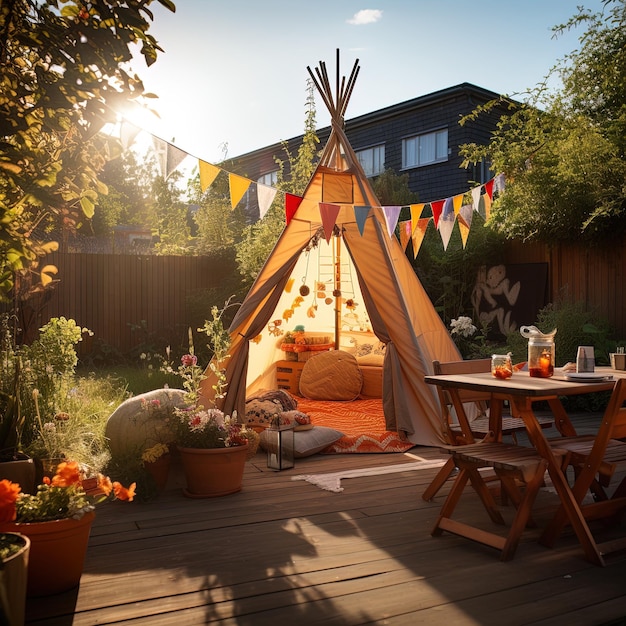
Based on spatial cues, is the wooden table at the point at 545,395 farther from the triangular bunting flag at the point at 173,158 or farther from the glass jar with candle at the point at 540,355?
the triangular bunting flag at the point at 173,158

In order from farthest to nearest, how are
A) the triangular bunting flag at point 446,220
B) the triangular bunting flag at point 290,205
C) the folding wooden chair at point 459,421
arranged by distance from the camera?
the triangular bunting flag at point 446,220, the triangular bunting flag at point 290,205, the folding wooden chair at point 459,421

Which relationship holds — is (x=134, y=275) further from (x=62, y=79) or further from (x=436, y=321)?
(x=62, y=79)

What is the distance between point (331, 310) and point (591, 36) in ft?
15.2

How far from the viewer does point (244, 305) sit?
17.5 feet

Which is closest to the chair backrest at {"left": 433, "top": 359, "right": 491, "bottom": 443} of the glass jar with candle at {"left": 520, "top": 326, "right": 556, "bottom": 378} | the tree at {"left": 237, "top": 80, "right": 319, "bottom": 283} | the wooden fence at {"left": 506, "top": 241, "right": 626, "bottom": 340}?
the glass jar with candle at {"left": 520, "top": 326, "right": 556, "bottom": 378}

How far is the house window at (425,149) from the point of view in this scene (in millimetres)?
13195

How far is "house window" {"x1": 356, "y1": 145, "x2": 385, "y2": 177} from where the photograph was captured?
572 inches

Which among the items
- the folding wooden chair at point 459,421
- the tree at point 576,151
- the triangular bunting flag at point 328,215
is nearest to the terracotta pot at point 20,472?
the folding wooden chair at point 459,421

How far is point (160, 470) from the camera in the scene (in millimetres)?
3896

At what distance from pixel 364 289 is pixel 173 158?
1835 mm

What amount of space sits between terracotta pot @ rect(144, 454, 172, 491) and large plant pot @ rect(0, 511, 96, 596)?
51.5 inches

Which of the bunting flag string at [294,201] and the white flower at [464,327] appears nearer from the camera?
the bunting flag string at [294,201]

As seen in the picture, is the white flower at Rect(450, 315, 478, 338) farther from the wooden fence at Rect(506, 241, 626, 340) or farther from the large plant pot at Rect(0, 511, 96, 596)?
the large plant pot at Rect(0, 511, 96, 596)

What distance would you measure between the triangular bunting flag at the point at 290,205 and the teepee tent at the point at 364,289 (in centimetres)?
4
